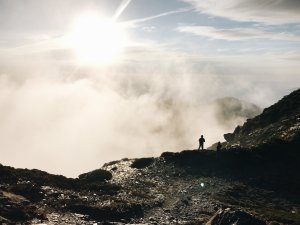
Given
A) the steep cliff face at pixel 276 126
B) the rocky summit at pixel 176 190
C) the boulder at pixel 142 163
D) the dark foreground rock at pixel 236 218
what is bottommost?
the dark foreground rock at pixel 236 218

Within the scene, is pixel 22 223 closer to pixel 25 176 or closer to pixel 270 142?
pixel 25 176

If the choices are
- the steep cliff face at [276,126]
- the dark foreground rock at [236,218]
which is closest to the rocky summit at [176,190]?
the dark foreground rock at [236,218]

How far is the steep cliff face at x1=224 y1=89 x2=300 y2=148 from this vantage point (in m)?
81.8

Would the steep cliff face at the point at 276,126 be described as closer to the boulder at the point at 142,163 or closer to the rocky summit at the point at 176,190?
the rocky summit at the point at 176,190

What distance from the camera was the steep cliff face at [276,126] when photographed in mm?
81750

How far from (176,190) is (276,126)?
141 feet

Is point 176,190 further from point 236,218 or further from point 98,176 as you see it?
point 236,218

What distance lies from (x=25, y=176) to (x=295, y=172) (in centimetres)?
4736

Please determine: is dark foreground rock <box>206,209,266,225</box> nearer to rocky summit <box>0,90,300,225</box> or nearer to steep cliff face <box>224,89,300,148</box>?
rocky summit <box>0,90,300,225</box>

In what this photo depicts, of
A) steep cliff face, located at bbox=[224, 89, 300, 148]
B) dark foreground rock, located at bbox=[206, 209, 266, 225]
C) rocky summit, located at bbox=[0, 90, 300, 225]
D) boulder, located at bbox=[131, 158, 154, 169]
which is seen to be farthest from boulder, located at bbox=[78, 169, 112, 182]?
dark foreground rock, located at bbox=[206, 209, 266, 225]

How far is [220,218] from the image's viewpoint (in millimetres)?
39125

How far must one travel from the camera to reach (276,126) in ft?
306

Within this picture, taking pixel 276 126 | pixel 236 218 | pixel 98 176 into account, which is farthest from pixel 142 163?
pixel 236 218

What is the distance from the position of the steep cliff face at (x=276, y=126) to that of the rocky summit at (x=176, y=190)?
22.3 inches
